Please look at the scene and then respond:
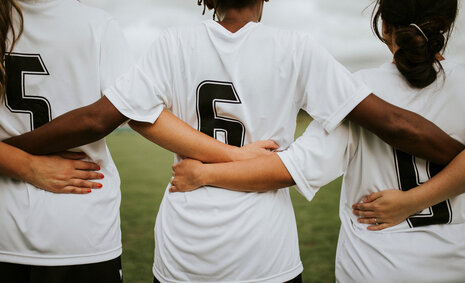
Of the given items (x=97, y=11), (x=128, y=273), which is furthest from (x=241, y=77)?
(x=128, y=273)

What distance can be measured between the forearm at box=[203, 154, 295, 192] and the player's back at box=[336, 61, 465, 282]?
0.97 feet

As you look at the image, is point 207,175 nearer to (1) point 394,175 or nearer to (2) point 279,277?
(2) point 279,277

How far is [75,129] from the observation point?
1660 mm

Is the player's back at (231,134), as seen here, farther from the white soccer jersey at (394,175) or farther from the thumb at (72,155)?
the thumb at (72,155)

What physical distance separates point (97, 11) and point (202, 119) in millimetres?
590

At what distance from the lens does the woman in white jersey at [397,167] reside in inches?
64.1

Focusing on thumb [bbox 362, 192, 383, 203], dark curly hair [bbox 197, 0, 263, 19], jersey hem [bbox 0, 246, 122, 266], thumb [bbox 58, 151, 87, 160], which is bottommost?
jersey hem [bbox 0, 246, 122, 266]

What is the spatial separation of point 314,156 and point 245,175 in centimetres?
25

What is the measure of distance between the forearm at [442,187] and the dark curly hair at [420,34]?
1.00 feet

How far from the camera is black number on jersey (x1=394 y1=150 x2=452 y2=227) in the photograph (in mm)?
1712

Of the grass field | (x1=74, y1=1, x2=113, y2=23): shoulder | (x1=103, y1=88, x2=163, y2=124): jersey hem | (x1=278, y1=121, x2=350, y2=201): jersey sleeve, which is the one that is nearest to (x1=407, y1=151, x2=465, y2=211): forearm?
(x1=278, y1=121, x2=350, y2=201): jersey sleeve

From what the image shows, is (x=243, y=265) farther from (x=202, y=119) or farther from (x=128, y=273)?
(x=128, y=273)

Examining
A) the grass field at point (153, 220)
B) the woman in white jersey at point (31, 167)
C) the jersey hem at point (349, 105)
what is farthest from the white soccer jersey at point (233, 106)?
the grass field at point (153, 220)

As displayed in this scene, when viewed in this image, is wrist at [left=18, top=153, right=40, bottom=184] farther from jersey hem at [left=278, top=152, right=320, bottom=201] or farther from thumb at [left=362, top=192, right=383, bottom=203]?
thumb at [left=362, top=192, right=383, bottom=203]
